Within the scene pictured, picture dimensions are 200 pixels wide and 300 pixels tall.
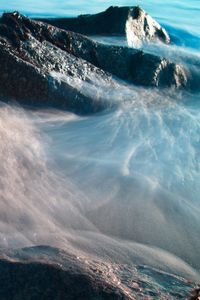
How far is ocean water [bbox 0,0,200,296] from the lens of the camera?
101 inches

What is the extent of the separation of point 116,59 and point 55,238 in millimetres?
4098

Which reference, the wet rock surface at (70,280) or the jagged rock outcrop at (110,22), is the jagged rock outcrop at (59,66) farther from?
the wet rock surface at (70,280)

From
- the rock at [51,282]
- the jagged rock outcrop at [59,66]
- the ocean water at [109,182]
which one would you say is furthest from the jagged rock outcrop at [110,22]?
the rock at [51,282]

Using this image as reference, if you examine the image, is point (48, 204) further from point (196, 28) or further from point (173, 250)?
point (196, 28)

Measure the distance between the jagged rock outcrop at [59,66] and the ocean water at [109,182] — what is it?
22 centimetres

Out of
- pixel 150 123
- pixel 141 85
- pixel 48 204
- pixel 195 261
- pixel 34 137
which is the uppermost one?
pixel 141 85

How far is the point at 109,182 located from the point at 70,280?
174cm

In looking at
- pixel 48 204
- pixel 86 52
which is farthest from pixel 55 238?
pixel 86 52

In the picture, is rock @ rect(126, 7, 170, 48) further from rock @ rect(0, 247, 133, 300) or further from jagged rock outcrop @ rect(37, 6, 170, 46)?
rock @ rect(0, 247, 133, 300)

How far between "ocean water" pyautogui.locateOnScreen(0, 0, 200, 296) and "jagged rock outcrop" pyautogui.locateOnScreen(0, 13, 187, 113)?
8.6 inches

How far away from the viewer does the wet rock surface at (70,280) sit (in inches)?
63.9

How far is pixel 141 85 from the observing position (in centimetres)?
601

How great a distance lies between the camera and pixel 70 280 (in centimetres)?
168

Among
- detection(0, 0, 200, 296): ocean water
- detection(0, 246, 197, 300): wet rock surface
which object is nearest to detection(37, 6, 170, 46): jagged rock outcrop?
detection(0, 0, 200, 296): ocean water
